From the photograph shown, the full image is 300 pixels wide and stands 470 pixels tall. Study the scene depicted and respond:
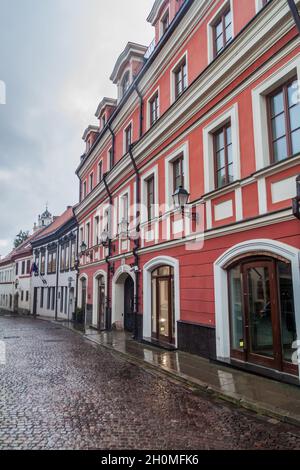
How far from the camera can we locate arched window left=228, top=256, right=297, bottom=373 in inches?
255

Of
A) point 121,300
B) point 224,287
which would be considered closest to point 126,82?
point 121,300

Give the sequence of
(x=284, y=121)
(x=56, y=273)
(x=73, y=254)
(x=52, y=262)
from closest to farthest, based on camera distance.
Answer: (x=284, y=121), (x=73, y=254), (x=56, y=273), (x=52, y=262)

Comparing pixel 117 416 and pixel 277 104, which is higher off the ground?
pixel 277 104

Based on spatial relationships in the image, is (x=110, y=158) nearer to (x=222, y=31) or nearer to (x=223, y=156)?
(x=222, y=31)

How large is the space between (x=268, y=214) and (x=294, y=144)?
4.71 ft

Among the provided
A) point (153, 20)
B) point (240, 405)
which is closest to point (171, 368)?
point (240, 405)

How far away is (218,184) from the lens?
8656 millimetres

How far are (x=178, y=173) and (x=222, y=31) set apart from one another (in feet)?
13.3

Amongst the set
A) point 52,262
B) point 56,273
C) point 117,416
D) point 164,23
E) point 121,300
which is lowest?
point 117,416

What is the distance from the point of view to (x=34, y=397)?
591 centimetres

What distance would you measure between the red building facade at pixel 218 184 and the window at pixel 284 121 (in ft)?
0.08

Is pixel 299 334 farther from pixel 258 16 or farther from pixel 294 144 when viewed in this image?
pixel 258 16

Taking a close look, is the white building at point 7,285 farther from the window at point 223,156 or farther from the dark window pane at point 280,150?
the dark window pane at point 280,150

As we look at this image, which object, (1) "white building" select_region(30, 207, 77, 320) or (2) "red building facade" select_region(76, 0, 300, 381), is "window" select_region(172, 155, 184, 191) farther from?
(1) "white building" select_region(30, 207, 77, 320)
